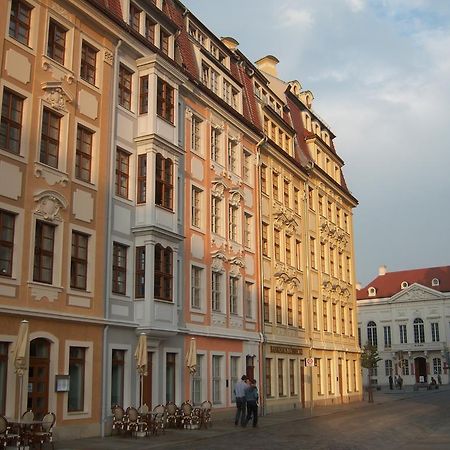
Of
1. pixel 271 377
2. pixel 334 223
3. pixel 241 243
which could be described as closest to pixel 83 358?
pixel 241 243

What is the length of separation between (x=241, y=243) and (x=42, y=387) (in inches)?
594

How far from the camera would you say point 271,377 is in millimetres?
35312

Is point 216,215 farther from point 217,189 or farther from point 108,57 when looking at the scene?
point 108,57

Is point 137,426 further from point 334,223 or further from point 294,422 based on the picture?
point 334,223

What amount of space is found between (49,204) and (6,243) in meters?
2.13

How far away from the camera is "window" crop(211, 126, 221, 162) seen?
3161cm

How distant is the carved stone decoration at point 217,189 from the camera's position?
101 ft

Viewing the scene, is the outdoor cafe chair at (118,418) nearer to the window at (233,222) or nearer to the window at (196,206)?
the window at (196,206)

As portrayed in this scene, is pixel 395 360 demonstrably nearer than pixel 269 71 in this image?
No

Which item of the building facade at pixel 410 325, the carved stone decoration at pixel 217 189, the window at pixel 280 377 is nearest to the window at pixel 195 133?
the carved stone decoration at pixel 217 189

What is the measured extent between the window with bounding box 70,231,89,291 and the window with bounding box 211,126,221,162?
35.2ft

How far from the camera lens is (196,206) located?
29.7 metres

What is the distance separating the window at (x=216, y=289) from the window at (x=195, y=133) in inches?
223

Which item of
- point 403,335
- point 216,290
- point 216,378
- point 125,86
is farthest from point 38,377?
point 403,335
